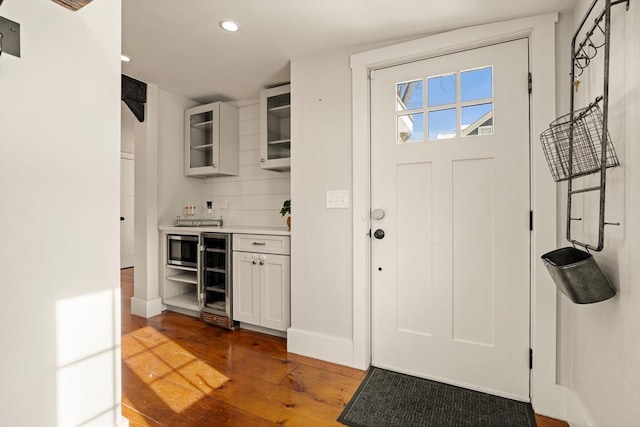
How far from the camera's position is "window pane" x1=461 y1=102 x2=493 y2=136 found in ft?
6.47

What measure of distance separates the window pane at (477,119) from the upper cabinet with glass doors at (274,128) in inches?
64.2

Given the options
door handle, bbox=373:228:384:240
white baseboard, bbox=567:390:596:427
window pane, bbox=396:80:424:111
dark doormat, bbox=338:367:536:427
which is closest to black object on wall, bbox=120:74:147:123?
window pane, bbox=396:80:424:111

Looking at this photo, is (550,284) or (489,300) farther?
(489,300)

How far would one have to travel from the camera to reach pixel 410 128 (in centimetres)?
218

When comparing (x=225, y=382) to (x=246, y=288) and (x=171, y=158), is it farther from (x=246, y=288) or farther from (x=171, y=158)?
(x=171, y=158)

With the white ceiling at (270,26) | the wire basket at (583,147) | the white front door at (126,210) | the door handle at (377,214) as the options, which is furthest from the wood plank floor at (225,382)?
the white front door at (126,210)

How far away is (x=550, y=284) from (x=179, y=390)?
230 centimetres

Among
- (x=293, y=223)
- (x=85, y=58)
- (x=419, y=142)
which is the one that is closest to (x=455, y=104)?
(x=419, y=142)

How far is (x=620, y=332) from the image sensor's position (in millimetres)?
1219

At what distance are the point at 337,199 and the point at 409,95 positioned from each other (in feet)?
2.91

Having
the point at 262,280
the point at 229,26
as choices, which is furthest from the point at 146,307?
the point at 229,26

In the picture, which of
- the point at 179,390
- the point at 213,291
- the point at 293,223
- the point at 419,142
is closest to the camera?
the point at 179,390

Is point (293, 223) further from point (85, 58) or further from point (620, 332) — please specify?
point (620, 332)

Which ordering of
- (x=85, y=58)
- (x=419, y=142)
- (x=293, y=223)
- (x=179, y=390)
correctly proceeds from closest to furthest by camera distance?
1. (x=85, y=58)
2. (x=179, y=390)
3. (x=419, y=142)
4. (x=293, y=223)
